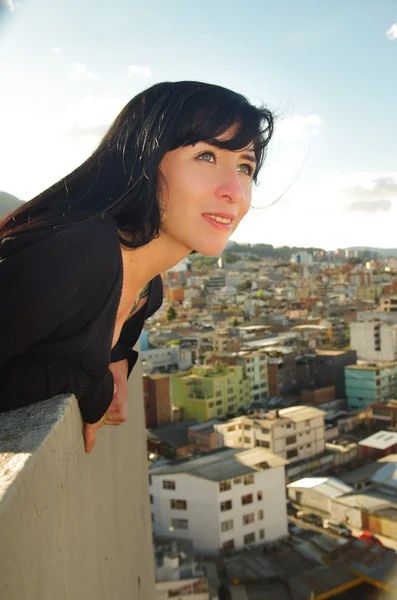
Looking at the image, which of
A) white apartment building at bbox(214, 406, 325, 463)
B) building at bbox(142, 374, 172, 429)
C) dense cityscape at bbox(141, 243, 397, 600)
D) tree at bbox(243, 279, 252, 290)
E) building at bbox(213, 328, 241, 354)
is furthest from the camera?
tree at bbox(243, 279, 252, 290)

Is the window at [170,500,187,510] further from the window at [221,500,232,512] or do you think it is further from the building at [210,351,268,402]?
the building at [210,351,268,402]

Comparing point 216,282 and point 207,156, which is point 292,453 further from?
point 216,282

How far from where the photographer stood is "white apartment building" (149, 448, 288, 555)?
5.67 metres

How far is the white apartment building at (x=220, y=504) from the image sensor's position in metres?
5.67

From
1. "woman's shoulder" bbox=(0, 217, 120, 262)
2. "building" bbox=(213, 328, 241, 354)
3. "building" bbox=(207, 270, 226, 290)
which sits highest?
"building" bbox=(207, 270, 226, 290)

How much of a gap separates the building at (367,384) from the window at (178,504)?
6133mm

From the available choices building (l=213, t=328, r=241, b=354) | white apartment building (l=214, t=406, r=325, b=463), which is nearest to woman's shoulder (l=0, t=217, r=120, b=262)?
white apartment building (l=214, t=406, r=325, b=463)

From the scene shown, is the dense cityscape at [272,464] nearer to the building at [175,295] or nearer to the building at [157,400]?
the building at [157,400]

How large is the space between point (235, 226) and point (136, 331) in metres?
0.20

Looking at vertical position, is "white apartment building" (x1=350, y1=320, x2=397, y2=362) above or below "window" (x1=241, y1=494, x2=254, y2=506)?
above

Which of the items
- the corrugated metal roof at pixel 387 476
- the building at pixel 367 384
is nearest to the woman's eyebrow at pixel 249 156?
the corrugated metal roof at pixel 387 476

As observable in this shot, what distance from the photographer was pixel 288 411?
821cm

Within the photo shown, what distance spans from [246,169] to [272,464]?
231 inches

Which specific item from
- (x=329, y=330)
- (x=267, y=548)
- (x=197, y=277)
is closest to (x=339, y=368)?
(x=329, y=330)
